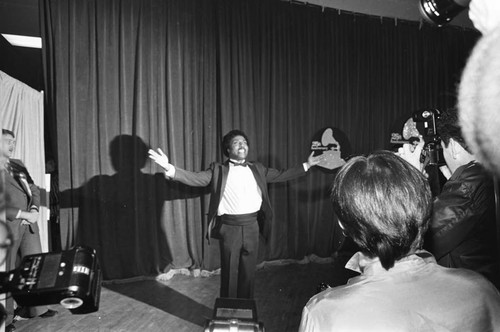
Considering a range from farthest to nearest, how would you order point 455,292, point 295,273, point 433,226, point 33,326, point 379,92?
point 379,92 < point 295,273 < point 33,326 < point 433,226 < point 455,292

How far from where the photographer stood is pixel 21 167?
3334 millimetres

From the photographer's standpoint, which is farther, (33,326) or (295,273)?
(295,273)

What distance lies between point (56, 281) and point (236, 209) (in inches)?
99.3

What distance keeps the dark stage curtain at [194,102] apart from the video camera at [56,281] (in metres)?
3.59

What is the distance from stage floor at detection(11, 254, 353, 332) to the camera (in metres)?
3.09

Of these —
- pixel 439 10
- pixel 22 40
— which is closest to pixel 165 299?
pixel 439 10

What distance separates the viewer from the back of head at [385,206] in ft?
2.96

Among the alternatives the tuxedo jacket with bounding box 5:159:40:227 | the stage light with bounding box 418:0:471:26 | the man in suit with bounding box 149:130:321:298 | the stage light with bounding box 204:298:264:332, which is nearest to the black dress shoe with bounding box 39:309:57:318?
the tuxedo jacket with bounding box 5:159:40:227

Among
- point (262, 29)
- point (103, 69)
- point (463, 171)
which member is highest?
point (262, 29)

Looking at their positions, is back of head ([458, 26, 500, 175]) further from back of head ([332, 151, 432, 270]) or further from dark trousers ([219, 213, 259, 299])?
dark trousers ([219, 213, 259, 299])

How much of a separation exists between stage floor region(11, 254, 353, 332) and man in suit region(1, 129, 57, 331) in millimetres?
129

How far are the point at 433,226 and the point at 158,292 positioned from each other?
303 cm

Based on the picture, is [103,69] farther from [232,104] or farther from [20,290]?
[20,290]

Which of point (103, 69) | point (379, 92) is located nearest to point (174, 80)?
point (103, 69)
